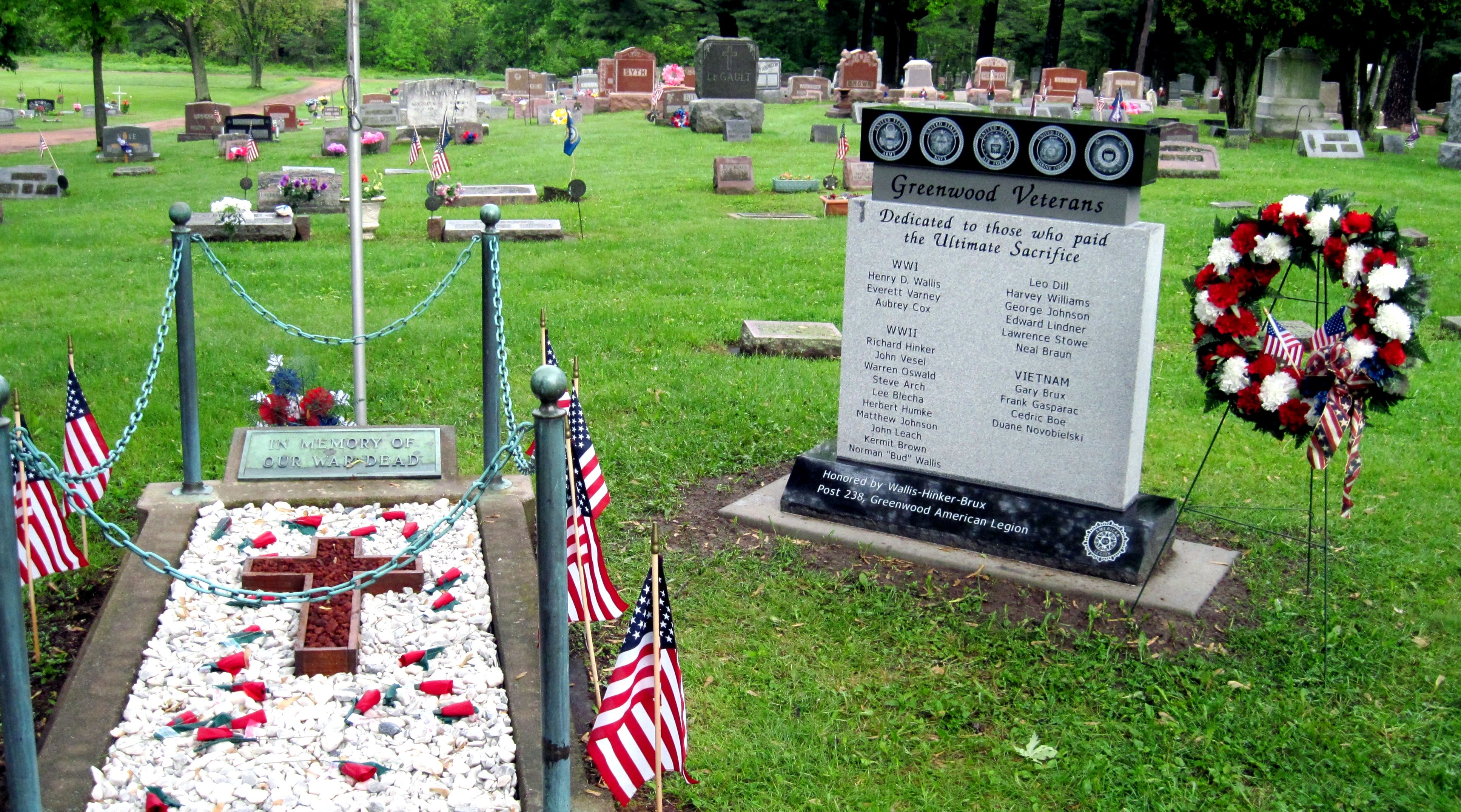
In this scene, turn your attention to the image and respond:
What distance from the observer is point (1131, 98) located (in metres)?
42.0

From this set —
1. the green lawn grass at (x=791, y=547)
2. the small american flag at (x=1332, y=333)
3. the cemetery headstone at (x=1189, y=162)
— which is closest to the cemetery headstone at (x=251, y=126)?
the green lawn grass at (x=791, y=547)

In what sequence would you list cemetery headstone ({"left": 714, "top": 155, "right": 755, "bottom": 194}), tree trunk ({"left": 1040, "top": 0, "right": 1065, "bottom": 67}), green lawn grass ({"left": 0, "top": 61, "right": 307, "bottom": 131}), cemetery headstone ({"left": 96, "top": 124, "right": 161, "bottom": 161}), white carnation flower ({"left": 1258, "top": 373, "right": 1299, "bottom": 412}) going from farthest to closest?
tree trunk ({"left": 1040, "top": 0, "right": 1065, "bottom": 67}) → green lawn grass ({"left": 0, "top": 61, "right": 307, "bottom": 131}) → cemetery headstone ({"left": 96, "top": 124, "right": 161, "bottom": 161}) → cemetery headstone ({"left": 714, "top": 155, "right": 755, "bottom": 194}) → white carnation flower ({"left": 1258, "top": 373, "right": 1299, "bottom": 412})

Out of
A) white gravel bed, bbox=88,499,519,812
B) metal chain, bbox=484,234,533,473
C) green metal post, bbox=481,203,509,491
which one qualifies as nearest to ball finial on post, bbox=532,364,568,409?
white gravel bed, bbox=88,499,519,812

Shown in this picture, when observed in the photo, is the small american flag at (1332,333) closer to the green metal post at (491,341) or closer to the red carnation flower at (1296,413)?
the red carnation flower at (1296,413)

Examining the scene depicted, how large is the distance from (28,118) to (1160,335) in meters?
42.7

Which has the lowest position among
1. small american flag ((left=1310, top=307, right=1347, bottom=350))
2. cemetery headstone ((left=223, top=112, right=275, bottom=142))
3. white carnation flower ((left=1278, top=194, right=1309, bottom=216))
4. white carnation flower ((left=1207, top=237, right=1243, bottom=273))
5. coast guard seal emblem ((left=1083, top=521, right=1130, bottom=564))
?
coast guard seal emblem ((left=1083, top=521, right=1130, bottom=564))

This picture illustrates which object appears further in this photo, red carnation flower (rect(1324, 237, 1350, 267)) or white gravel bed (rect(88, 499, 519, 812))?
red carnation flower (rect(1324, 237, 1350, 267))

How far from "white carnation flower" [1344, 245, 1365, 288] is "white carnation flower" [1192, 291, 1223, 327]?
0.58m

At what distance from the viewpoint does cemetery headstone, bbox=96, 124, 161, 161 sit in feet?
91.1

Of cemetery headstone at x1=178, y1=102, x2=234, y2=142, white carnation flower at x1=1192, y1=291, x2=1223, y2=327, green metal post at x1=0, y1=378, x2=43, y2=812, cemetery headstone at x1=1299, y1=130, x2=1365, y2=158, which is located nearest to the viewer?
green metal post at x1=0, y1=378, x2=43, y2=812

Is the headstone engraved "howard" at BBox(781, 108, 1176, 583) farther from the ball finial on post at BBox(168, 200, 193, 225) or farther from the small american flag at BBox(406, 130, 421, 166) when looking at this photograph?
the small american flag at BBox(406, 130, 421, 166)

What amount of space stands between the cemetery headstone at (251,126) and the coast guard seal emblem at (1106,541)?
2968 centimetres

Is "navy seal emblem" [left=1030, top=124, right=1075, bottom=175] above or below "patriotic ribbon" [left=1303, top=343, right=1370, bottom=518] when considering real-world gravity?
above

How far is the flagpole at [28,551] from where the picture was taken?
17.6 ft
